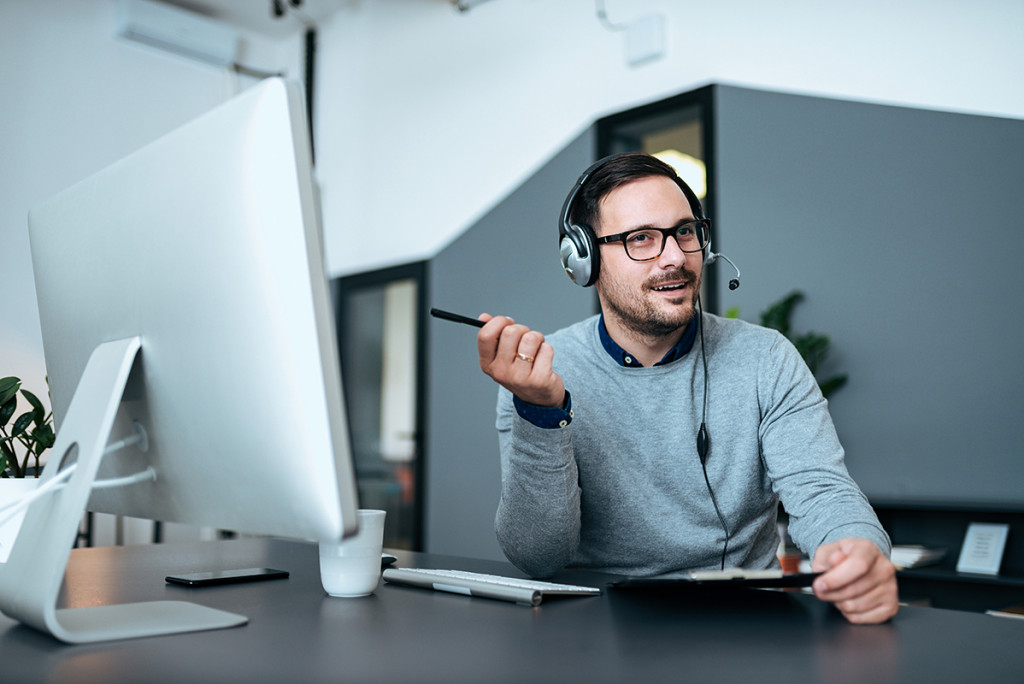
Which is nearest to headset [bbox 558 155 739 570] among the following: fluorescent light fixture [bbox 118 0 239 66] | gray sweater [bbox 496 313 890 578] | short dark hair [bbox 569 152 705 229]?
short dark hair [bbox 569 152 705 229]

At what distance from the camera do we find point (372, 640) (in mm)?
759

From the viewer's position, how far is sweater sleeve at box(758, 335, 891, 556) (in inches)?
42.9

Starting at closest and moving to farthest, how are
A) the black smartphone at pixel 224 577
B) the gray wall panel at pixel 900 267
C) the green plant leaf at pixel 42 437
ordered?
the black smartphone at pixel 224 577
the green plant leaf at pixel 42 437
the gray wall panel at pixel 900 267

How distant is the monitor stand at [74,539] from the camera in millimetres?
738

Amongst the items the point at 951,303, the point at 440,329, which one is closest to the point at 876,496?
the point at 951,303

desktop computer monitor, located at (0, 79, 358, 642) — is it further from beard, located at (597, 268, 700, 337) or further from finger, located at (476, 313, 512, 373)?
beard, located at (597, 268, 700, 337)

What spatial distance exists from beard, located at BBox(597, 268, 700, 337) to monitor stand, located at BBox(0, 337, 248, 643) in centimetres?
92

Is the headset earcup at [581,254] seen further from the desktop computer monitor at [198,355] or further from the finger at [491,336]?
the desktop computer monitor at [198,355]

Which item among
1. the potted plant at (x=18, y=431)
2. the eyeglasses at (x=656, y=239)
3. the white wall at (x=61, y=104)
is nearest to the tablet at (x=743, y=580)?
the eyeglasses at (x=656, y=239)

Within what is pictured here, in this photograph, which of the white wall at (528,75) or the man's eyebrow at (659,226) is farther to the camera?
the white wall at (528,75)

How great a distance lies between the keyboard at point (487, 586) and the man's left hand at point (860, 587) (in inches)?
11.4

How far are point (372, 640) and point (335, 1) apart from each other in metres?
5.22

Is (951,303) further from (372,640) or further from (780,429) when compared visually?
(372,640)

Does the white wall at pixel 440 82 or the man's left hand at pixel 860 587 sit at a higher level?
the white wall at pixel 440 82
